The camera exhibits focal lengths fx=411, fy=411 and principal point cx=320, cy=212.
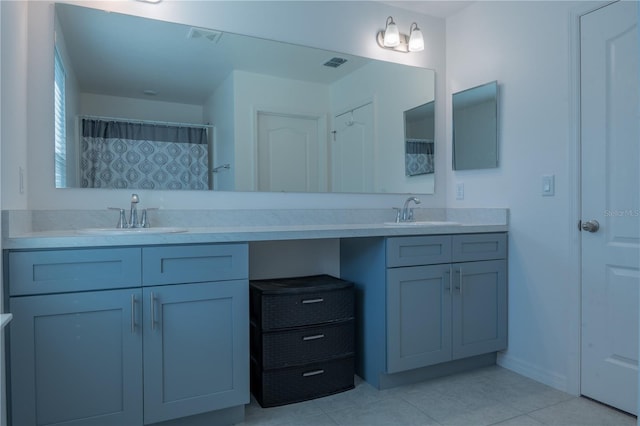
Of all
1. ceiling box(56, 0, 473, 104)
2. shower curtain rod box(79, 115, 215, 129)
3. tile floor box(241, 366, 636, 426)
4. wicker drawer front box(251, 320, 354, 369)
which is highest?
ceiling box(56, 0, 473, 104)

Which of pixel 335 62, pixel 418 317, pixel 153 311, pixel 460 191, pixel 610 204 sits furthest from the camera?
pixel 460 191

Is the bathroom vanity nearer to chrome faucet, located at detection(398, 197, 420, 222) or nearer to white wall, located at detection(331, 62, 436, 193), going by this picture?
chrome faucet, located at detection(398, 197, 420, 222)

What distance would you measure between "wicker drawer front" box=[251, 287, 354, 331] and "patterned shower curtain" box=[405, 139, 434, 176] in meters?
1.10

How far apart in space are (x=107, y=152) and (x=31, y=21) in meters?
0.67

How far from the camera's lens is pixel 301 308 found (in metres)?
2.12

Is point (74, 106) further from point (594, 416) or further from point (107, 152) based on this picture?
point (594, 416)

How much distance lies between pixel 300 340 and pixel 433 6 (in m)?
2.38

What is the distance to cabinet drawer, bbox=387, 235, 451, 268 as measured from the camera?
2.20m

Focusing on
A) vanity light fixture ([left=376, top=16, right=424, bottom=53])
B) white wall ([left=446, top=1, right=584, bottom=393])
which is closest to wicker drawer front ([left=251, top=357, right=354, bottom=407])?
white wall ([left=446, top=1, right=584, bottom=393])

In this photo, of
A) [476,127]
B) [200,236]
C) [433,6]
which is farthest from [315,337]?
[433,6]

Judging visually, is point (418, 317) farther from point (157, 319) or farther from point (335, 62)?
point (335, 62)

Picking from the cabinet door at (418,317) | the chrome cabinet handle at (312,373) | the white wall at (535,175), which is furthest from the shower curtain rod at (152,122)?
Answer: the white wall at (535,175)

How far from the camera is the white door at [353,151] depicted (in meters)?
2.66

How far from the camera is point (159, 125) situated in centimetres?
221
